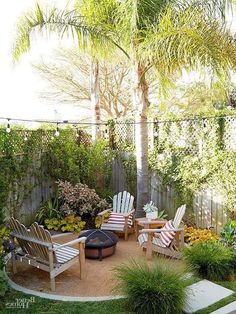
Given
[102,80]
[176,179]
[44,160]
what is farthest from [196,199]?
[102,80]

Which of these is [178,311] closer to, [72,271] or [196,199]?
[72,271]

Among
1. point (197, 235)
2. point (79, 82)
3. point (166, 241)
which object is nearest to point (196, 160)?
point (197, 235)

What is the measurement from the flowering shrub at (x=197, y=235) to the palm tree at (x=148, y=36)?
126 cm

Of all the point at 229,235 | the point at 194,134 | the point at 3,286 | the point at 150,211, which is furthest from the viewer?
the point at 194,134

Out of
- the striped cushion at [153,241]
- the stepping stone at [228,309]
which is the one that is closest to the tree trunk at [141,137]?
the striped cushion at [153,241]

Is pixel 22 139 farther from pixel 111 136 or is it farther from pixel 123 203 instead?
pixel 111 136

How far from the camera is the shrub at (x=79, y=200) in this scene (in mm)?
6996

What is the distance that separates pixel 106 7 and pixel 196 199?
422 cm

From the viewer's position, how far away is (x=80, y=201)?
711 centimetres

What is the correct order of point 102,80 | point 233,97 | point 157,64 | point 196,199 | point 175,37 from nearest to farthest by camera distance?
point 175,37 < point 157,64 < point 196,199 < point 233,97 < point 102,80

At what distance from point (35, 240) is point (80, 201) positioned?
9.20 feet

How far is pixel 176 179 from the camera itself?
6.73 metres

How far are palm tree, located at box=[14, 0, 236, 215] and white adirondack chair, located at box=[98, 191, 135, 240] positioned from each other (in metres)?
0.26

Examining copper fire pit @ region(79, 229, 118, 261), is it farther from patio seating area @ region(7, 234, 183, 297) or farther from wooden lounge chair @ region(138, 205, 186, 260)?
wooden lounge chair @ region(138, 205, 186, 260)
